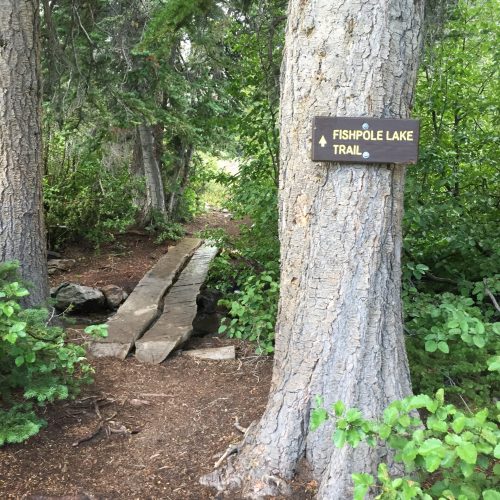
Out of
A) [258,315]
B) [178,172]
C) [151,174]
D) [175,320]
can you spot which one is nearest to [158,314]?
[175,320]

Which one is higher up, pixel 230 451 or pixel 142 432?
pixel 230 451

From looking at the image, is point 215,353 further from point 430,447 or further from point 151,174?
point 151,174

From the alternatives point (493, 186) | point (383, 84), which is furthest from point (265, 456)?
point (493, 186)

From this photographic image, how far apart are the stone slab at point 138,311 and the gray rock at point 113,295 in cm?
35

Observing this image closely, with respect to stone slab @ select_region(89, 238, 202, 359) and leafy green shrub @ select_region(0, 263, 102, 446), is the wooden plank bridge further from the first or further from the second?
leafy green shrub @ select_region(0, 263, 102, 446)

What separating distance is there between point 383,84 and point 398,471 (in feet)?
6.83

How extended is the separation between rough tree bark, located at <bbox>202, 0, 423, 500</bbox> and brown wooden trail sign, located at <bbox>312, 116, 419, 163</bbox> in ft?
0.23

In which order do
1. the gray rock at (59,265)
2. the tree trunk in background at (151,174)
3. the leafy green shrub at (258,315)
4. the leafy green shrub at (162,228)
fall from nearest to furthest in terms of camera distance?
the leafy green shrub at (258,315) → the gray rock at (59,265) → the leafy green shrub at (162,228) → the tree trunk in background at (151,174)

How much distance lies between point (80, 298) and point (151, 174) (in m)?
5.15

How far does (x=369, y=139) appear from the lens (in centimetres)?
260

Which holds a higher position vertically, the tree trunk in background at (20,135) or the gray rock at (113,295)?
the tree trunk in background at (20,135)

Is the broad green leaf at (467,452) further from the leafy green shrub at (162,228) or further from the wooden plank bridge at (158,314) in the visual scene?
the leafy green shrub at (162,228)

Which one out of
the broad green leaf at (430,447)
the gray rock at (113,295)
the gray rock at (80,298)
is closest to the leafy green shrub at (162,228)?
the gray rock at (113,295)

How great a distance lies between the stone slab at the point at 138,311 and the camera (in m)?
4.98
